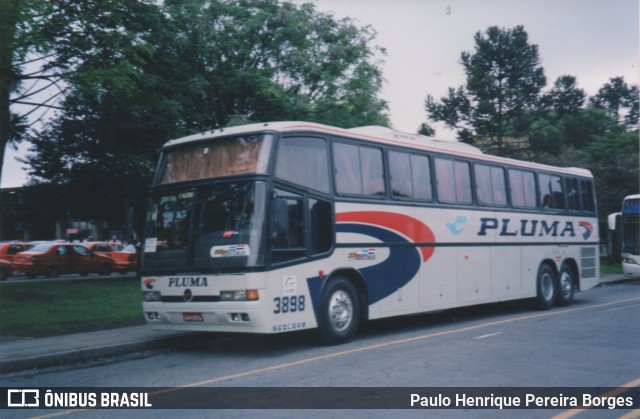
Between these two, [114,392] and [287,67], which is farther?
[287,67]

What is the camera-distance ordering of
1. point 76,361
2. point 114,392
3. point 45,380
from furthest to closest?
point 76,361, point 45,380, point 114,392

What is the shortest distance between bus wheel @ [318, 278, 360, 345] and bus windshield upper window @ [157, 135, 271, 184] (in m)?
2.42

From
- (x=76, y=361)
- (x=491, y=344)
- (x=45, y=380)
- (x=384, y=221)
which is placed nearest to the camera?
(x=45, y=380)

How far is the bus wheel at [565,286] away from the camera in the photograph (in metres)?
17.8

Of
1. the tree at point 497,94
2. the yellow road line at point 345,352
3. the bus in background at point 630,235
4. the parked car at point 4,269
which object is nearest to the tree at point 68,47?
the yellow road line at point 345,352

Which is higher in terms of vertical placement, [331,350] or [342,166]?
[342,166]

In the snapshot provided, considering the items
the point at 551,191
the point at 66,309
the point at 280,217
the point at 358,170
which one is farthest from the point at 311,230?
the point at 551,191

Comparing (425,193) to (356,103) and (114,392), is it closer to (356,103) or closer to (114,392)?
(114,392)

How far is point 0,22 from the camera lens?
11.5 meters

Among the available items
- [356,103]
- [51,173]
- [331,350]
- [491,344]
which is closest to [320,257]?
[331,350]

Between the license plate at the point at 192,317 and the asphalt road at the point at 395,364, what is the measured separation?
0.58 meters

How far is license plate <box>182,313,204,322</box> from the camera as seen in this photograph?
33.4 ft

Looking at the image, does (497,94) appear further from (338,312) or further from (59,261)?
(338,312)

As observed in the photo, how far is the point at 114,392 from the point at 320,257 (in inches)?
162
